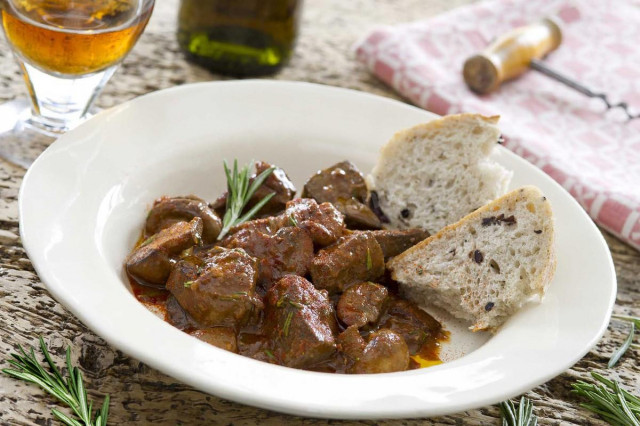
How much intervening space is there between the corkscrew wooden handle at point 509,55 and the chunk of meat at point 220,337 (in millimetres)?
2765

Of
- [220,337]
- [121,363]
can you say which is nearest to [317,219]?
[220,337]

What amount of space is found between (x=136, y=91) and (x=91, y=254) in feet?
6.42

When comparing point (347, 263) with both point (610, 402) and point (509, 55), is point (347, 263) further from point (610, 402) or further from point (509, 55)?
point (509, 55)

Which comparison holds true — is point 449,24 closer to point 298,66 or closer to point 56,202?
point 298,66

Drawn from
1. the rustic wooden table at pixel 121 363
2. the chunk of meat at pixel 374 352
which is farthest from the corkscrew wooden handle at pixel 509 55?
the chunk of meat at pixel 374 352

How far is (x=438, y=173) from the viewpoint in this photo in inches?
141

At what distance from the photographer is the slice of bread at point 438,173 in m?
3.46

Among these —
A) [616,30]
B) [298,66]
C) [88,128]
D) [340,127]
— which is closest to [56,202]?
[88,128]

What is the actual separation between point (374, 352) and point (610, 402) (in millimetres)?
879

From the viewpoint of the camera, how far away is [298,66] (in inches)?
201

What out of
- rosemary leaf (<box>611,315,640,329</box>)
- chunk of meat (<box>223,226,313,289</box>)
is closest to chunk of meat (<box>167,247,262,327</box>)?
chunk of meat (<box>223,226,313,289</box>)

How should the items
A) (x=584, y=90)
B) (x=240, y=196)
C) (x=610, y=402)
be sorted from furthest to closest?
(x=584, y=90), (x=240, y=196), (x=610, y=402)

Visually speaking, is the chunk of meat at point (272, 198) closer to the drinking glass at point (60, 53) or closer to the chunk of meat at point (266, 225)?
the chunk of meat at point (266, 225)

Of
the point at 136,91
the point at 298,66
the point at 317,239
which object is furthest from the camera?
the point at 298,66
